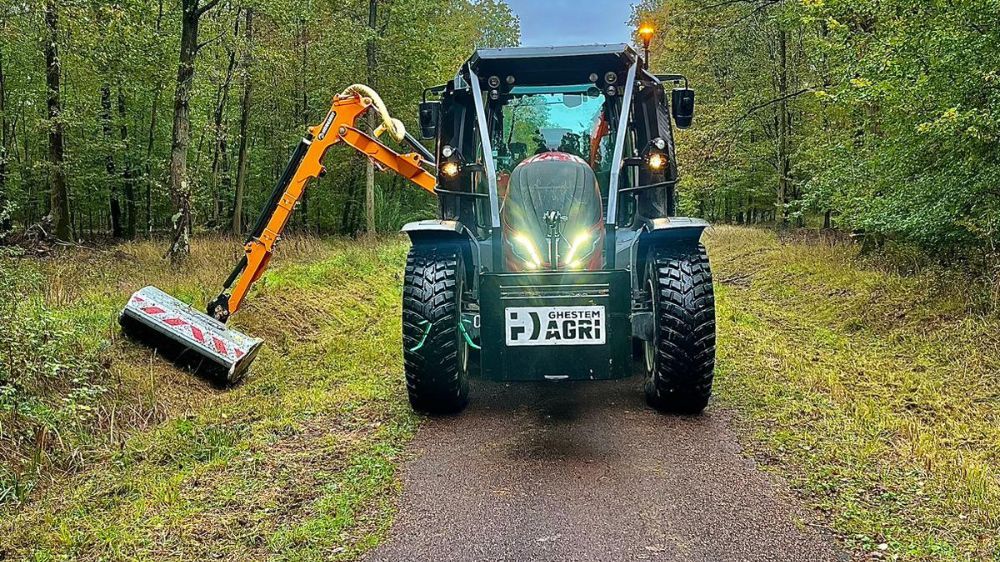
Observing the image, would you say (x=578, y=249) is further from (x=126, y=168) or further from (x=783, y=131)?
(x=126, y=168)

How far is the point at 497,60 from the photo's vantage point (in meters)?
5.30

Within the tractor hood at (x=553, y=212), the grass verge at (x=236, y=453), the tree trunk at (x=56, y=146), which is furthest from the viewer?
the tree trunk at (x=56, y=146)

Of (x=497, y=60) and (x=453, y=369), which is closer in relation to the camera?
(x=453, y=369)

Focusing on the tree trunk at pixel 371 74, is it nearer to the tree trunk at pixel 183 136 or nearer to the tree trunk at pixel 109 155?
the tree trunk at pixel 183 136

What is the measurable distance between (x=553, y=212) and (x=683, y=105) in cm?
169

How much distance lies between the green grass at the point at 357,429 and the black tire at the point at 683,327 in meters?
0.50

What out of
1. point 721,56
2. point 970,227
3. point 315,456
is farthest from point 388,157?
point 721,56

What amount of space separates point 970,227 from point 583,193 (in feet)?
14.3

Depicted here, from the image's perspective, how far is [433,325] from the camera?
4.65 metres

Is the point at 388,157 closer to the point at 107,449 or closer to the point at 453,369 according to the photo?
the point at 453,369

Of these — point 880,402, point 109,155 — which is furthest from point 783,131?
point 109,155

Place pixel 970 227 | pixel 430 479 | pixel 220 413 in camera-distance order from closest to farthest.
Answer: pixel 430 479 → pixel 220 413 → pixel 970 227

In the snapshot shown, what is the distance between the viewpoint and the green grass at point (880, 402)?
3.27 meters

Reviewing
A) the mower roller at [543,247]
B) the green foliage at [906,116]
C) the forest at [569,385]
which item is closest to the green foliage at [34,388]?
the forest at [569,385]
